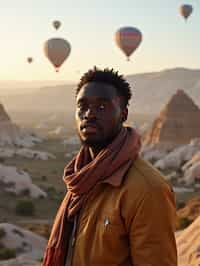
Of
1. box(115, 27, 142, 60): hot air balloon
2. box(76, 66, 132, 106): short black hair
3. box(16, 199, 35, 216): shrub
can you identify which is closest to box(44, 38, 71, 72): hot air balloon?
box(115, 27, 142, 60): hot air balloon

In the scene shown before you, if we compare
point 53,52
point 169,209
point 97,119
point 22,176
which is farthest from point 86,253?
point 53,52

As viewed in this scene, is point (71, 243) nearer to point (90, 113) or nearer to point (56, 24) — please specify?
point (90, 113)

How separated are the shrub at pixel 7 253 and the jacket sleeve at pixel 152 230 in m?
10.4

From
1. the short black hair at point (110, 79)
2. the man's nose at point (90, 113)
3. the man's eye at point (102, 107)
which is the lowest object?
the man's nose at point (90, 113)

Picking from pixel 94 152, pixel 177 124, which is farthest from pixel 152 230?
pixel 177 124

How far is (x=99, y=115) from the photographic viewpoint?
266 cm

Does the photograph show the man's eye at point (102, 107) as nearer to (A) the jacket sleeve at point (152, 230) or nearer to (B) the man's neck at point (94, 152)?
(B) the man's neck at point (94, 152)

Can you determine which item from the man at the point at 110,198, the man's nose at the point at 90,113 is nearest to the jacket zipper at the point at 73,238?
the man at the point at 110,198

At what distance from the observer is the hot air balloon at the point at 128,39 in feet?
136

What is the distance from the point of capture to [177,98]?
5528 centimetres

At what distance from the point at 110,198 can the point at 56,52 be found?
136 ft

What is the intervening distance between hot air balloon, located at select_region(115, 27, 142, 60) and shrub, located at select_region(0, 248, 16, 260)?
30327 mm

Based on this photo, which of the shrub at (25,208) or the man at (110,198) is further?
the shrub at (25,208)

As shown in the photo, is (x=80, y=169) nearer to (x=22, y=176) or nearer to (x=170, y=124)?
(x=22, y=176)
